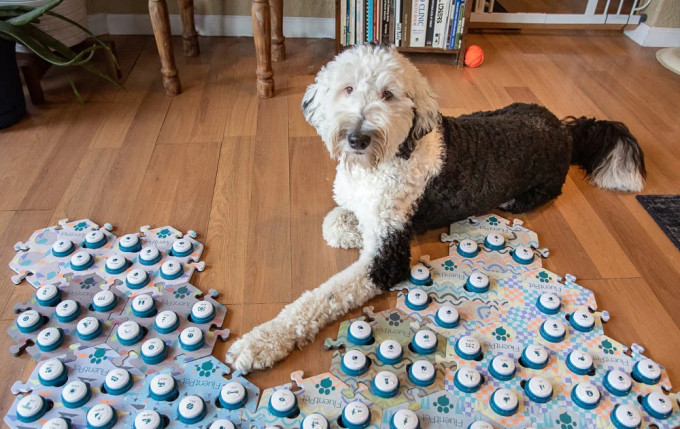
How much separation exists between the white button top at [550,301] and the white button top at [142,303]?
117cm

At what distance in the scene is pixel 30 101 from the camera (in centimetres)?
251

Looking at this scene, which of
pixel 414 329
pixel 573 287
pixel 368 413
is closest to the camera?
pixel 368 413

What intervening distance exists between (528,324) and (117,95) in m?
2.21

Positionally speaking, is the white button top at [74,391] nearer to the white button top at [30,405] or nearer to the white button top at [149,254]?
the white button top at [30,405]

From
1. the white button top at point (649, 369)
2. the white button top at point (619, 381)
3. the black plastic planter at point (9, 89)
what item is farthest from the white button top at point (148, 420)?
the black plastic planter at point (9, 89)

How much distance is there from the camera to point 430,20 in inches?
114

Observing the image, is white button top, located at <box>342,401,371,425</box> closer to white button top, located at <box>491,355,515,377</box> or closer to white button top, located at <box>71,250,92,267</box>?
white button top, located at <box>491,355,515,377</box>

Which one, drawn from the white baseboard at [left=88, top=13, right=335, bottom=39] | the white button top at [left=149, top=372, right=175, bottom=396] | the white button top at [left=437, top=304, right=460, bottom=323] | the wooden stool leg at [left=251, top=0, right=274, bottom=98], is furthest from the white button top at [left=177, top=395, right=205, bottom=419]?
the white baseboard at [left=88, top=13, right=335, bottom=39]

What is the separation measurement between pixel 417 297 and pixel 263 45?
5.04ft

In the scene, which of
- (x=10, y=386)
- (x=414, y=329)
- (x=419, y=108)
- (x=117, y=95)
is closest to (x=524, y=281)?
(x=414, y=329)

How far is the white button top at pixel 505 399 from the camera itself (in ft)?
4.20

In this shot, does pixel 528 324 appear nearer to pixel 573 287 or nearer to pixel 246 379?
pixel 573 287

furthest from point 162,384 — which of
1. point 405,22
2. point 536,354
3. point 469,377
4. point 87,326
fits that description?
point 405,22

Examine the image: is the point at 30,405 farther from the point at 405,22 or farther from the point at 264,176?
the point at 405,22
